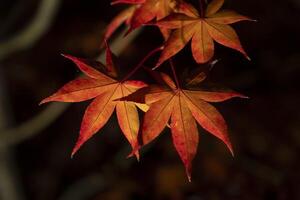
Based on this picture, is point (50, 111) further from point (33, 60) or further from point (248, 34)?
point (248, 34)

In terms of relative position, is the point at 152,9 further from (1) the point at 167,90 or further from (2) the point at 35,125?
(2) the point at 35,125

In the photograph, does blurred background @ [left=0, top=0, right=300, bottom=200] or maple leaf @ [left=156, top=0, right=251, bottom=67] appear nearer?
maple leaf @ [left=156, top=0, right=251, bottom=67]

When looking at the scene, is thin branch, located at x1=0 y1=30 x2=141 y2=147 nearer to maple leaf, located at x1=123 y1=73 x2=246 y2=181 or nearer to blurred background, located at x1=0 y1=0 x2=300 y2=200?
blurred background, located at x1=0 y1=0 x2=300 y2=200

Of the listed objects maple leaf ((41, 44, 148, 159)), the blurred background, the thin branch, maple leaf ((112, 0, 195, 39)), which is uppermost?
maple leaf ((112, 0, 195, 39))

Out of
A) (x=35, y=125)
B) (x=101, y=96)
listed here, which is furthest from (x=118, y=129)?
(x=101, y=96)

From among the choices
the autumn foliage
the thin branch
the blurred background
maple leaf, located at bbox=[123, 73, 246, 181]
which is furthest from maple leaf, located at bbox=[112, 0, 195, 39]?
the thin branch
